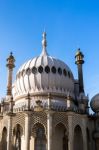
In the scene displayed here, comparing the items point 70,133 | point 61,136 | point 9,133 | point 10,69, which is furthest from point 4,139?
point 10,69

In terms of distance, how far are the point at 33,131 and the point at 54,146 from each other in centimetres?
342

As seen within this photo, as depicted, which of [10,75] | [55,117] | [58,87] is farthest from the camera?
[10,75]

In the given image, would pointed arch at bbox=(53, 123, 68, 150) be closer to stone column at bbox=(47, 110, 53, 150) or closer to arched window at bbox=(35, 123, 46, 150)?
arched window at bbox=(35, 123, 46, 150)

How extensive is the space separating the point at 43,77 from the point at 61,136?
9390 millimetres

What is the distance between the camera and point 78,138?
41.6m

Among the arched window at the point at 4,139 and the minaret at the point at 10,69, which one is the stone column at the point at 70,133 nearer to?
the arched window at the point at 4,139

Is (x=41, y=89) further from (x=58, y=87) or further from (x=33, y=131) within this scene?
(x=33, y=131)

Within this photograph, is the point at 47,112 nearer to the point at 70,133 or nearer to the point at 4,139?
the point at 70,133

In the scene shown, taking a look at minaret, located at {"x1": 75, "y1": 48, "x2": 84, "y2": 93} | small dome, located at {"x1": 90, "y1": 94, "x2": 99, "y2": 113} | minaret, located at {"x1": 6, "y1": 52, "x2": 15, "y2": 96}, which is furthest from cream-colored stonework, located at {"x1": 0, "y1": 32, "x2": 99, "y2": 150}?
minaret, located at {"x1": 75, "y1": 48, "x2": 84, "y2": 93}

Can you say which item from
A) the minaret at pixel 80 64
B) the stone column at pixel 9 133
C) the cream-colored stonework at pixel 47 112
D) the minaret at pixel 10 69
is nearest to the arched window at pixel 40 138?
the cream-colored stonework at pixel 47 112

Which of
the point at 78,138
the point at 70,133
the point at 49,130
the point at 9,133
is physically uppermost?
the point at 49,130

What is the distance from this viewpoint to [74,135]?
4131cm

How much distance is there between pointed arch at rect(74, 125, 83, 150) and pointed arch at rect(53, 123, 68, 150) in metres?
1.65

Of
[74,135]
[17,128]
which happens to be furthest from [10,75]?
[74,135]
